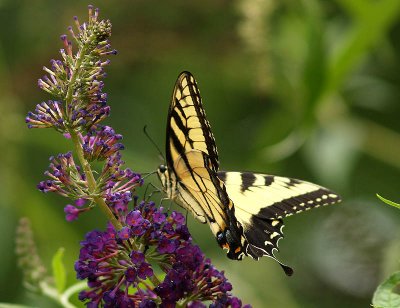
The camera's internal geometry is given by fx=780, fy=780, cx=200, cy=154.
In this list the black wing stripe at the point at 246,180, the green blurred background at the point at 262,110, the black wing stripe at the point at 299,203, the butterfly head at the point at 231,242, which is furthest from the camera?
the green blurred background at the point at 262,110

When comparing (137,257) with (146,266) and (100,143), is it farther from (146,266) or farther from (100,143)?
(100,143)

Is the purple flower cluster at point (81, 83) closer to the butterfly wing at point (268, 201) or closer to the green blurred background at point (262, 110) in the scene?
the butterfly wing at point (268, 201)

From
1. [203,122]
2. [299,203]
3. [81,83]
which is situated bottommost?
[299,203]

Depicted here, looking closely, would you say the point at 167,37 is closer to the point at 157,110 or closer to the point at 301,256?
the point at 157,110

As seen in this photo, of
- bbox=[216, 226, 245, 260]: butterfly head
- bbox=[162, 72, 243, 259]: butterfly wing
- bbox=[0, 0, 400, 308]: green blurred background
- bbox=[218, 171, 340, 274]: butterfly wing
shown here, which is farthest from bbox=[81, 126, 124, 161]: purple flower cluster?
bbox=[0, 0, 400, 308]: green blurred background

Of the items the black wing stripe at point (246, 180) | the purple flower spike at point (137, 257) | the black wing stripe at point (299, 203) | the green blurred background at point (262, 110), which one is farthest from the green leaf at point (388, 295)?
the green blurred background at point (262, 110)

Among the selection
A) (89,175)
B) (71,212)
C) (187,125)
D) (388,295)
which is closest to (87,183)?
(89,175)

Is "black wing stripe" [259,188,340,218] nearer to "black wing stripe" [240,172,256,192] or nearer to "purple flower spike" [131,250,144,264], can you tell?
"black wing stripe" [240,172,256,192]
